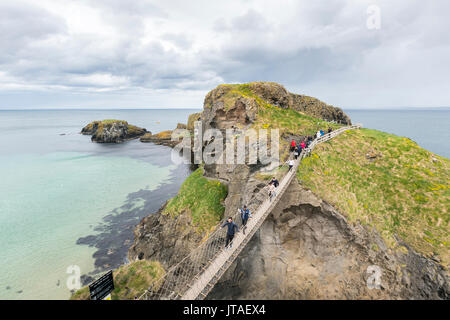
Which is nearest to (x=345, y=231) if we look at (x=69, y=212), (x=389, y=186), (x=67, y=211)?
(x=389, y=186)

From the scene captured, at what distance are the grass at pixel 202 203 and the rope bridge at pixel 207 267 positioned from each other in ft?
22.6

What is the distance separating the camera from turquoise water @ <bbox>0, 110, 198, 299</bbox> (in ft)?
82.1

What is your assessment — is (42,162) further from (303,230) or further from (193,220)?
(303,230)

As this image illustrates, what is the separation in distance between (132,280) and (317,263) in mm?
14062

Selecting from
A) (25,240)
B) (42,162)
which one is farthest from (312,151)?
(42,162)

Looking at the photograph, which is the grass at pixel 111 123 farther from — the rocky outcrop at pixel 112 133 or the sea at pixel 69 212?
the sea at pixel 69 212

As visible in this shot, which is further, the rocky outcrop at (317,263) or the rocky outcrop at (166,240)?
the rocky outcrop at (166,240)

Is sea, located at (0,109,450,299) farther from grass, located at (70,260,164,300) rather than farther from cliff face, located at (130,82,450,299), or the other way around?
cliff face, located at (130,82,450,299)

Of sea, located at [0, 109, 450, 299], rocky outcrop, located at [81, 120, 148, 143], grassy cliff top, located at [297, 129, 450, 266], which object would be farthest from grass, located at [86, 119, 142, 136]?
grassy cliff top, located at [297, 129, 450, 266]

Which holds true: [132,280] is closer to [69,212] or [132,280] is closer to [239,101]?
[239,101]

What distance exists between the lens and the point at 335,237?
17000 millimetres

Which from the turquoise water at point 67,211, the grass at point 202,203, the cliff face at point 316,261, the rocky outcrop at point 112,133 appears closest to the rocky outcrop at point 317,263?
the cliff face at point 316,261

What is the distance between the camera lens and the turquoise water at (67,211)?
2503 centimetres

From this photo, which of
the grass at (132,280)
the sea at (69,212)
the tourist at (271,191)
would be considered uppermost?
the tourist at (271,191)
